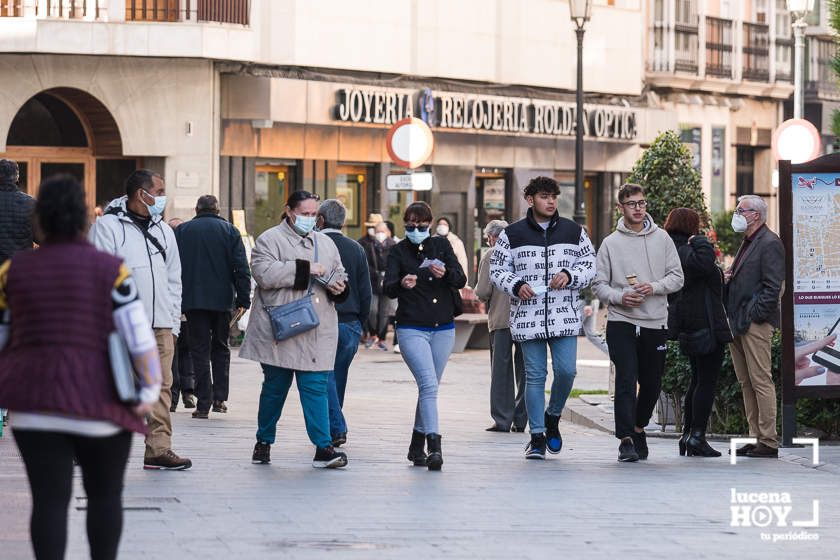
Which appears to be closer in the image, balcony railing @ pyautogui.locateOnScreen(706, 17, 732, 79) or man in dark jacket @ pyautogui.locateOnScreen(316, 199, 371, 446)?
man in dark jacket @ pyautogui.locateOnScreen(316, 199, 371, 446)

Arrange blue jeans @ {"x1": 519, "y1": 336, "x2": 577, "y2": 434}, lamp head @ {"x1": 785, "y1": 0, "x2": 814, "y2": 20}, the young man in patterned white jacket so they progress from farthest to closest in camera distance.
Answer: lamp head @ {"x1": 785, "y1": 0, "x2": 814, "y2": 20} < blue jeans @ {"x1": 519, "y1": 336, "x2": 577, "y2": 434} < the young man in patterned white jacket

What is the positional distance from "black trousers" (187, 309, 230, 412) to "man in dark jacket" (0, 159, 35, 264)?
2619 mm

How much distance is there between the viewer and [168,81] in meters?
31.4

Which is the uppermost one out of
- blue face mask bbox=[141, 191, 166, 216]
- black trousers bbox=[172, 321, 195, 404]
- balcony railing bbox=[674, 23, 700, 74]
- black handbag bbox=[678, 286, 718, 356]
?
balcony railing bbox=[674, 23, 700, 74]

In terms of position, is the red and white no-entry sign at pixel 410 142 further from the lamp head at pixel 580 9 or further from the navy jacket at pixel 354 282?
the navy jacket at pixel 354 282

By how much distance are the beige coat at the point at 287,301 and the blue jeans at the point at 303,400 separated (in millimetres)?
109

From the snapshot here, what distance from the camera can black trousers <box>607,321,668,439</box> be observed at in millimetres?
13734

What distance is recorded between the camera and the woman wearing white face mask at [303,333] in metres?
12.8

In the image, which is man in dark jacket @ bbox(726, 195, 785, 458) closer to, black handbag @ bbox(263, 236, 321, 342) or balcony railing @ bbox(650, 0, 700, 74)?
black handbag @ bbox(263, 236, 321, 342)

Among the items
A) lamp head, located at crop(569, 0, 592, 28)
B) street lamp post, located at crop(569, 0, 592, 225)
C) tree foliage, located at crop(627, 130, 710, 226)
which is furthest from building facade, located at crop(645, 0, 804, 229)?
tree foliage, located at crop(627, 130, 710, 226)

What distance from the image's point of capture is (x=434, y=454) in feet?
42.7

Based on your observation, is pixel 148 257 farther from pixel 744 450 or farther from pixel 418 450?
pixel 744 450

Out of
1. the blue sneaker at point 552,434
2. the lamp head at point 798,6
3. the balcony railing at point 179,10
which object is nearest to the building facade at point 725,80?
the lamp head at point 798,6

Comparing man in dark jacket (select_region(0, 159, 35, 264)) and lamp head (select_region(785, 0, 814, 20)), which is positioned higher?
lamp head (select_region(785, 0, 814, 20))
